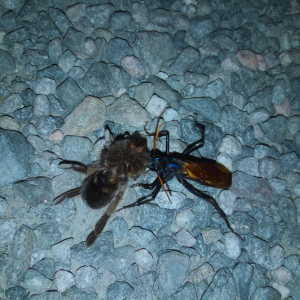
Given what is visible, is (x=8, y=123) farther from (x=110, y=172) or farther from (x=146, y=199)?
(x=146, y=199)

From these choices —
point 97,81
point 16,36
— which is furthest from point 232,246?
point 16,36

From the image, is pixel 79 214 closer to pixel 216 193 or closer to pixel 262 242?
pixel 216 193

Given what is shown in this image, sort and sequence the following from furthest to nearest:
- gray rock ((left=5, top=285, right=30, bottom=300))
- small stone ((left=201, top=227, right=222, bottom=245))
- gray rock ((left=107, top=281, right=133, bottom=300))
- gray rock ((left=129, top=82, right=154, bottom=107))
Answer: gray rock ((left=129, top=82, right=154, bottom=107))
small stone ((left=201, top=227, right=222, bottom=245))
gray rock ((left=107, top=281, right=133, bottom=300))
gray rock ((left=5, top=285, right=30, bottom=300))

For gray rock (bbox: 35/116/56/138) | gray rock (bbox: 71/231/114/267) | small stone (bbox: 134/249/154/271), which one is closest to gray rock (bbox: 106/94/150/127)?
gray rock (bbox: 35/116/56/138)

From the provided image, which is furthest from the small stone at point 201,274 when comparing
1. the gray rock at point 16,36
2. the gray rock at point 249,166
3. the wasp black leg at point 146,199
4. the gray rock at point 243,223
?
the gray rock at point 16,36

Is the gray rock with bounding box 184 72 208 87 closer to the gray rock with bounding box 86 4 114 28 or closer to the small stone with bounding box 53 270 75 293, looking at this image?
the gray rock with bounding box 86 4 114 28

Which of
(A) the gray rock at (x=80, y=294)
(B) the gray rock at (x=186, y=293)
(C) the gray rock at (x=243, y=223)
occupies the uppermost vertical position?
(C) the gray rock at (x=243, y=223)

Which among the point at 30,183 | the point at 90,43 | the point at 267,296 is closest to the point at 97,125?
the point at 30,183

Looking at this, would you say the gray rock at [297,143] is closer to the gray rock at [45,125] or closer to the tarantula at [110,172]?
the tarantula at [110,172]
